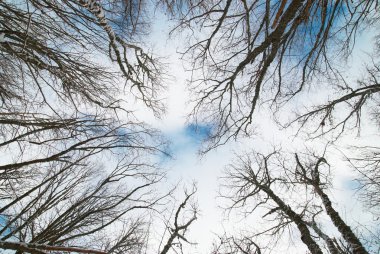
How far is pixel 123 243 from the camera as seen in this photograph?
651 cm

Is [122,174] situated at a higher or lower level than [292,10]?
lower

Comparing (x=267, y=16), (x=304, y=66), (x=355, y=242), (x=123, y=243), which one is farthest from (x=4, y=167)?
(x=355, y=242)

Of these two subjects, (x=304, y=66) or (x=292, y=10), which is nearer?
(x=292, y=10)

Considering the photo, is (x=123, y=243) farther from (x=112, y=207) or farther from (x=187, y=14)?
(x=187, y=14)

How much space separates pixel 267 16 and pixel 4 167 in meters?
4.97

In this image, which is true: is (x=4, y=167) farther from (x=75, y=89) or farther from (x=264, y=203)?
(x=264, y=203)

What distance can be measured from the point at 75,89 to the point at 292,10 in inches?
171

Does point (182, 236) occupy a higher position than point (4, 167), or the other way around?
point (182, 236)

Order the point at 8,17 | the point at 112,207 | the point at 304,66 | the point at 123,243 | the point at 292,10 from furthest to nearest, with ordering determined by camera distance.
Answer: the point at 123,243 < the point at 304,66 < the point at 112,207 < the point at 292,10 < the point at 8,17

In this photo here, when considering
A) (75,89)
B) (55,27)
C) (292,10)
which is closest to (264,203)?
(292,10)

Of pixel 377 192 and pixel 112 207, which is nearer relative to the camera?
pixel 112 207

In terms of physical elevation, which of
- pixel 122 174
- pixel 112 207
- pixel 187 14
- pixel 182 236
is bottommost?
pixel 112 207

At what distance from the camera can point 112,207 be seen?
516 cm

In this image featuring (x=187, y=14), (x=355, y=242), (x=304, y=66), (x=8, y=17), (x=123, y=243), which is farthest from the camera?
(x=355, y=242)
